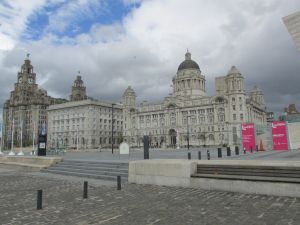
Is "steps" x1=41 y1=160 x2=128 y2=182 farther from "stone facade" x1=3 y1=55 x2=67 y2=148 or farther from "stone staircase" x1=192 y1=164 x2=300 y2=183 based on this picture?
"stone facade" x1=3 y1=55 x2=67 y2=148

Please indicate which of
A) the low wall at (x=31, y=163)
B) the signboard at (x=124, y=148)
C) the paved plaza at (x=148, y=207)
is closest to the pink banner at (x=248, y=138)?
the signboard at (x=124, y=148)

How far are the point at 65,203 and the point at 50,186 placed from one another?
4683mm

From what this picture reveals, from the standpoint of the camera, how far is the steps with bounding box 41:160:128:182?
16773 mm

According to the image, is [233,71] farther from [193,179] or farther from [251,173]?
[251,173]

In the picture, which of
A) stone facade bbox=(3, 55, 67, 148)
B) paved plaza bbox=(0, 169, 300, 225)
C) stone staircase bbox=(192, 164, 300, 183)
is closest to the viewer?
paved plaza bbox=(0, 169, 300, 225)

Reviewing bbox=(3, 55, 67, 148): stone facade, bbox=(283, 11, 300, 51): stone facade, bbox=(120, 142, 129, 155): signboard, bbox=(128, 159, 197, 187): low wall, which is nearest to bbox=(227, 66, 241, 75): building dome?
bbox=(120, 142, 129, 155): signboard

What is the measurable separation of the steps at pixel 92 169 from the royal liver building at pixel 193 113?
83.4m

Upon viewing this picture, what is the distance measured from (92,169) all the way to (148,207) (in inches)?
422

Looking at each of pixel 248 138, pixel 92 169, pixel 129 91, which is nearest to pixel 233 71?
pixel 129 91

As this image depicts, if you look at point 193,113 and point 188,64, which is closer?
point 193,113

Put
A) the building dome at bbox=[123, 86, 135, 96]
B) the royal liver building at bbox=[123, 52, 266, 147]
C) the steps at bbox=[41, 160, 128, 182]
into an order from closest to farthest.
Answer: the steps at bbox=[41, 160, 128, 182] < the royal liver building at bbox=[123, 52, 266, 147] < the building dome at bbox=[123, 86, 135, 96]

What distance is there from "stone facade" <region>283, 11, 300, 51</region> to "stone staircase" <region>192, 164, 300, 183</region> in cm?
479

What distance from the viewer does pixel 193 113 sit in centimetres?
12256

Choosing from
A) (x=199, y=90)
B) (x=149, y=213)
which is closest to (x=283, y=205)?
(x=149, y=213)
